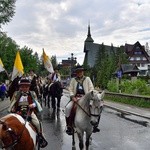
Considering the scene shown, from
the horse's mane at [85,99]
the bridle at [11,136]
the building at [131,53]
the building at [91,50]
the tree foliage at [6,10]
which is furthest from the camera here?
the building at [91,50]

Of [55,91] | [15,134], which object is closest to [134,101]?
[55,91]

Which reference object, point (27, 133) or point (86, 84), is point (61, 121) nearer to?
point (86, 84)

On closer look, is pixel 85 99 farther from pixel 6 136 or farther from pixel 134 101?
pixel 134 101

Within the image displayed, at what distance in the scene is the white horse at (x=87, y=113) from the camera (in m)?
9.57

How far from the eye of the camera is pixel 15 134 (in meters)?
6.44

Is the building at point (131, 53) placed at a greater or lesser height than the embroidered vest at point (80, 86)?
greater

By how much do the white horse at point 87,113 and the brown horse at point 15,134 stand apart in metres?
2.52

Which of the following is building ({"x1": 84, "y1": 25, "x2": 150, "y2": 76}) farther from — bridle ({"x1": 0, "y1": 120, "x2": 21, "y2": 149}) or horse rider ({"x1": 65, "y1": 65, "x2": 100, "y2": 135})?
bridle ({"x1": 0, "y1": 120, "x2": 21, "y2": 149})

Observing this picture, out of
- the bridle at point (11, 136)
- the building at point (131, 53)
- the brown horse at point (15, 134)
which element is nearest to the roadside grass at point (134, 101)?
the brown horse at point (15, 134)

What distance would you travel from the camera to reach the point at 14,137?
639 centimetres

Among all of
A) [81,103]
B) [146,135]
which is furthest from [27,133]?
[146,135]

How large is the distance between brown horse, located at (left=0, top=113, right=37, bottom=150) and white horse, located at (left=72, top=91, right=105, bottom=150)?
8.27 feet

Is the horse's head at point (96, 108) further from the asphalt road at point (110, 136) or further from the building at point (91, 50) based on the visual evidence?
the building at point (91, 50)

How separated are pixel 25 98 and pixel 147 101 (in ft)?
63.2
